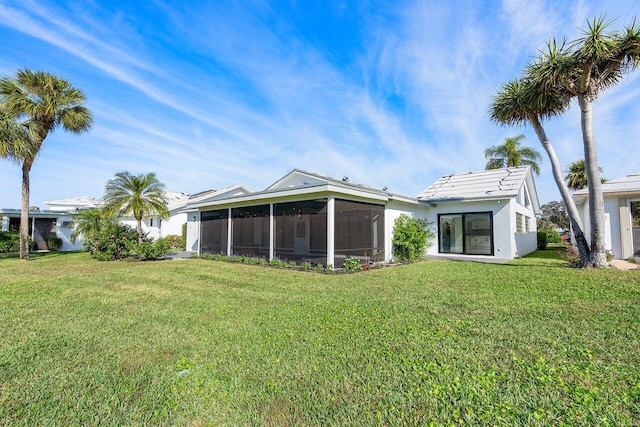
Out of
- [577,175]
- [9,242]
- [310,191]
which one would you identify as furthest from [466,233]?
[9,242]

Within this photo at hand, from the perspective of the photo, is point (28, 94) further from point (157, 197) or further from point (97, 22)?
point (97, 22)

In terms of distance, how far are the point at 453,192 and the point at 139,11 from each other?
15.2m

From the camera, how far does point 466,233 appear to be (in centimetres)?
1495

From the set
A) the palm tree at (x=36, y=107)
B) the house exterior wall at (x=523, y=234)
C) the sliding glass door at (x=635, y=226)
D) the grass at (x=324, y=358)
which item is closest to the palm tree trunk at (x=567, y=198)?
the house exterior wall at (x=523, y=234)

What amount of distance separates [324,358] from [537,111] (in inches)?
483

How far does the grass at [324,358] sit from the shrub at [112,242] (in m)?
8.70

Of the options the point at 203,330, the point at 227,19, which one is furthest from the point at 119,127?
the point at 203,330

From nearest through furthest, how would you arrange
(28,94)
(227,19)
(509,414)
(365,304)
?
1. (509,414)
2. (365,304)
3. (227,19)
4. (28,94)

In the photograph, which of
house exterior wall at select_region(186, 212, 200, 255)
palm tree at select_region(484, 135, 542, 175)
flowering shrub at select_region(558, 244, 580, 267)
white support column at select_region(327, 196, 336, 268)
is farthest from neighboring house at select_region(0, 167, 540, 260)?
palm tree at select_region(484, 135, 542, 175)

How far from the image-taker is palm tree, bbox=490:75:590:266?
1043 cm

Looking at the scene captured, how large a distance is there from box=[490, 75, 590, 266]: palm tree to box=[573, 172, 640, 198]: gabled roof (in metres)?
2.70

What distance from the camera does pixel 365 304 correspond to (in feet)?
19.6

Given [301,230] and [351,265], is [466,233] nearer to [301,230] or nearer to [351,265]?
[351,265]

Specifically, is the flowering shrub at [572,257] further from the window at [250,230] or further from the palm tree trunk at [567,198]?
the window at [250,230]
